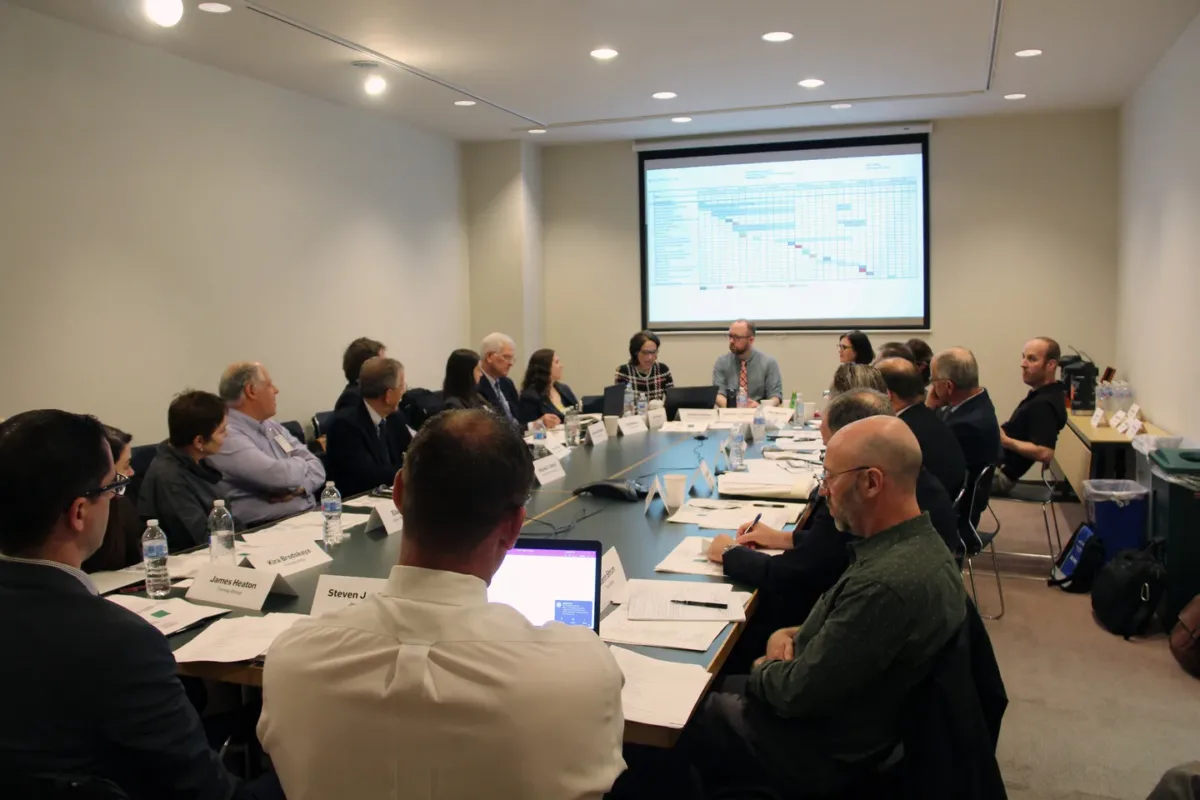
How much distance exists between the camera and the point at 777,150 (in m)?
8.29

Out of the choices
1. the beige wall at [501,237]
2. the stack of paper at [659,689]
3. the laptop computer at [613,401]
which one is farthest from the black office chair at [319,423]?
the stack of paper at [659,689]

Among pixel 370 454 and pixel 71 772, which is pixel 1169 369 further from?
pixel 71 772

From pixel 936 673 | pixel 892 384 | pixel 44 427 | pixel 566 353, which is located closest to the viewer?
pixel 44 427

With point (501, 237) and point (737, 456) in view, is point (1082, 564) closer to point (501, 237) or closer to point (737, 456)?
point (737, 456)

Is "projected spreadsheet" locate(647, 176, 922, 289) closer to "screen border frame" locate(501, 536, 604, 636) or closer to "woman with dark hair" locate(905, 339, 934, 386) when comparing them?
"woman with dark hair" locate(905, 339, 934, 386)

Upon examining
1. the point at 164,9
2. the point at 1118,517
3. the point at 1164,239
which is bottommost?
the point at 1118,517

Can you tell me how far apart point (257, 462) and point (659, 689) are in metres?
2.40

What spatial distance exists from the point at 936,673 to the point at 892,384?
2.07 meters

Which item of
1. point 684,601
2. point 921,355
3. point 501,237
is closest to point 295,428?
point 501,237

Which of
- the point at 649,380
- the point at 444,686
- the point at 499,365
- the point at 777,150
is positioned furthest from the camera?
the point at 777,150

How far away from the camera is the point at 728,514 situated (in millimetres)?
3389

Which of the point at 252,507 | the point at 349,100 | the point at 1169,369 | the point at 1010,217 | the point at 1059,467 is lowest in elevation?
the point at 1059,467

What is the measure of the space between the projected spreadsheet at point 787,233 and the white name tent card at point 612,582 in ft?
20.8

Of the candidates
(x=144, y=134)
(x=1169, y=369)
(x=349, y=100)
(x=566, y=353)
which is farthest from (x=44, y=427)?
(x=566, y=353)
